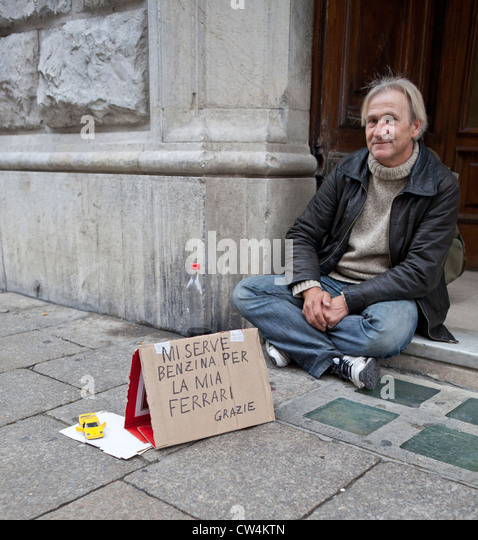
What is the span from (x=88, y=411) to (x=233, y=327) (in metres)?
1.14

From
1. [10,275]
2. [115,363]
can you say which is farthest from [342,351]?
[10,275]

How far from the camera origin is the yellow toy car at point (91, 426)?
2.12 m

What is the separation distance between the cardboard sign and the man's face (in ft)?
3.77

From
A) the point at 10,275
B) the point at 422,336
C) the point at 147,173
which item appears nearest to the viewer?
the point at 422,336

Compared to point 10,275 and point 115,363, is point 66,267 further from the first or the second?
point 115,363

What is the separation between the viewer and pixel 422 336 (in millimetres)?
2898

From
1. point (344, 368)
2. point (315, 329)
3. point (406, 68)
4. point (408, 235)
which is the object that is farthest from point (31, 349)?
point (406, 68)

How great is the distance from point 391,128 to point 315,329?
3.50 ft

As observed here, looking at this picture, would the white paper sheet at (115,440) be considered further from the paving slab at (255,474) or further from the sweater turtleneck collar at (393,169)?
the sweater turtleneck collar at (393,169)

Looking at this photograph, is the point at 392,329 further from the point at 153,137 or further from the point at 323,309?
the point at 153,137

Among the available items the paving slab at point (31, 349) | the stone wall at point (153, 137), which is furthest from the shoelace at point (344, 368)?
the paving slab at point (31, 349)

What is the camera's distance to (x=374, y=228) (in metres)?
2.84

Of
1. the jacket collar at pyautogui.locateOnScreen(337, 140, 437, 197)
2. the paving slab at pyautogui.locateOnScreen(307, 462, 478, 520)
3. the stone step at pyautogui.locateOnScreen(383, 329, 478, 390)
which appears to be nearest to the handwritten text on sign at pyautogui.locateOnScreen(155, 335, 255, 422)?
the paving slab at pyautogui.locateOnScreen(307, 462, 478, 520)

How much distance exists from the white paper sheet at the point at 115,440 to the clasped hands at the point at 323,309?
1067 mm
